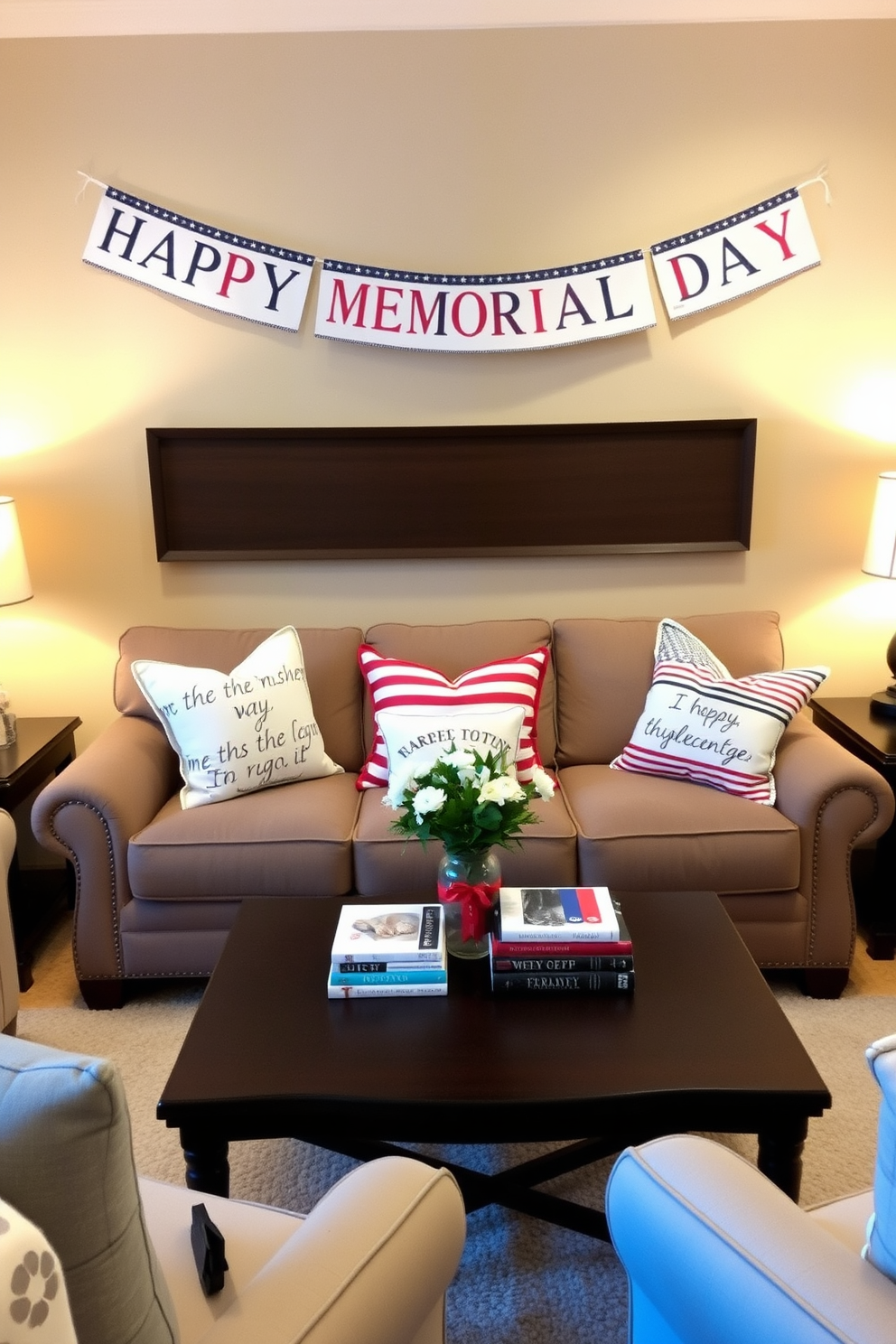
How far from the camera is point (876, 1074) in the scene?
3.43ft

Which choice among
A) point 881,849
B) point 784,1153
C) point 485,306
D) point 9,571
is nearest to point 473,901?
point 784,1153

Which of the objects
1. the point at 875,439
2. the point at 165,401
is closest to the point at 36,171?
the point at 165,401

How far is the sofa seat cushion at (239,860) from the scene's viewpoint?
2619 millimetres

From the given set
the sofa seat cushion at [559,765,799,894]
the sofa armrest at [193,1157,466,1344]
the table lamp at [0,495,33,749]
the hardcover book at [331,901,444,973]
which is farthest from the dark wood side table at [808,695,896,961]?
Answer: the table lamp at [0,495,33,749]

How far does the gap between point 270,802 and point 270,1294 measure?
1.73 m

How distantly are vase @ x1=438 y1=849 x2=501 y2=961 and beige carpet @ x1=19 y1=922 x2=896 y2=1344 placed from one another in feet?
1.56

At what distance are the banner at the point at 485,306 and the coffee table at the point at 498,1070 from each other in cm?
196

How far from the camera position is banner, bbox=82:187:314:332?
313 centimetres

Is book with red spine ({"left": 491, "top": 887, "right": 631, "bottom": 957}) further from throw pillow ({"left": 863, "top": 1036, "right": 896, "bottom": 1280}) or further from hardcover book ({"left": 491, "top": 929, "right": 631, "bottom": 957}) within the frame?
throw pillow ({"left": 863, "top": 1036, "right": 896, "bottom": 1280})

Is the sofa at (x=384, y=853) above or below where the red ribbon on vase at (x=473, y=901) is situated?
below

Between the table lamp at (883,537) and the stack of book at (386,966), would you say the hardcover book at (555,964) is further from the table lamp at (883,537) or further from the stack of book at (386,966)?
the table lamp at (883,537)

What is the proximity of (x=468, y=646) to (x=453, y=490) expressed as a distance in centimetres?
55

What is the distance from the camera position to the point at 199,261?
3.16 meters

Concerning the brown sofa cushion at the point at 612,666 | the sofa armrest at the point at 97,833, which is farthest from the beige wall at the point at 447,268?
the sofa armrest at the point at 97,833
